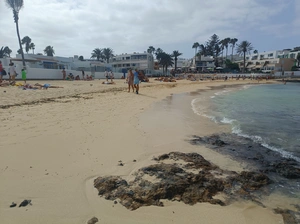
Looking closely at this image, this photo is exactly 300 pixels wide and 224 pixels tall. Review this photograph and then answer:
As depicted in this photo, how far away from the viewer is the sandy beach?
2.37 metres

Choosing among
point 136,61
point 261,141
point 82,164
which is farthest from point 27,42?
point 261,141

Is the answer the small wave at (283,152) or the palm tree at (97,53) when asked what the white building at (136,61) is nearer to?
the palm tree at (97,53)

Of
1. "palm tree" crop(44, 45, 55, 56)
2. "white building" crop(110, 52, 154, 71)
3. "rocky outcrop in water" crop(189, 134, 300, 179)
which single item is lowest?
"rocky outcrop in water" crop(189, 134, 300, 179)

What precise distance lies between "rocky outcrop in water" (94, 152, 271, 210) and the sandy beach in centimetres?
13

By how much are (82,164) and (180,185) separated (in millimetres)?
1671

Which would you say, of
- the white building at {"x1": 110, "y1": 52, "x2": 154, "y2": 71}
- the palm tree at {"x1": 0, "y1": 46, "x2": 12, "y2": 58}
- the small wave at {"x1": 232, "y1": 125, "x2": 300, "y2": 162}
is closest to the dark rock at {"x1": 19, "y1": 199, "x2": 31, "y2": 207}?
the small wave at {"x1": 232, "y1": 125, "x2": 300, "y2": 162}

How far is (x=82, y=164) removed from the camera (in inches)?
141

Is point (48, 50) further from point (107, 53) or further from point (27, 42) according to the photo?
point (107, 53)

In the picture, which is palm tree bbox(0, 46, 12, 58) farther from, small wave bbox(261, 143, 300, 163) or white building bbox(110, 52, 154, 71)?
small wave bbox(261, 143, 300, 163)

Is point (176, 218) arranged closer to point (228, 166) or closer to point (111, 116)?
point (228, 166)

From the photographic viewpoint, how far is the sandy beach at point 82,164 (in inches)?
93.4

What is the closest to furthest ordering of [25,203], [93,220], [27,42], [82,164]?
[93,220]
[25,203]
[82,164]
[27,42]

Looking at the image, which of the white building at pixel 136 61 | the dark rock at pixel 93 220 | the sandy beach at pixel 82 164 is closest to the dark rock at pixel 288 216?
the sandy beach at pixel 82 164

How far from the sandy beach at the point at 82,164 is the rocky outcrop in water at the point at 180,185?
0.44ft
